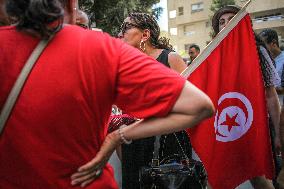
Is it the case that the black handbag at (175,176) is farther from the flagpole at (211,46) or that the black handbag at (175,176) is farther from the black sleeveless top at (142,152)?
the flagpole at (211,46)

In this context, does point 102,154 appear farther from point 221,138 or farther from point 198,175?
point 221,138

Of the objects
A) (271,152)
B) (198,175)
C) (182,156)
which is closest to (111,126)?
(182,156)

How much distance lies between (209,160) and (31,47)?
2.21 m

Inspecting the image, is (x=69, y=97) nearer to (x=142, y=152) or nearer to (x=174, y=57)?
(x=142, y=152)

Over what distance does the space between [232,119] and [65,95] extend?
2.16m

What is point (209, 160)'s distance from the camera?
3.27 metres

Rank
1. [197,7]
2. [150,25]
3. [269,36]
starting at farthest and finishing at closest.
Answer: [197,7]
[269,36]
[150,25]

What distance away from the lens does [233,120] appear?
3303 mm

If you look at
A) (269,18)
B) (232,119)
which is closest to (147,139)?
(232,119)

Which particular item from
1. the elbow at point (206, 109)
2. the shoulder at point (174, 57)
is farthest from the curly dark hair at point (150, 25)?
the elbow at point (206, 109)

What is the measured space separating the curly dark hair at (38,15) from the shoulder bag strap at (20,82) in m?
0.05

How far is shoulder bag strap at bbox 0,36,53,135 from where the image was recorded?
144 centimetres

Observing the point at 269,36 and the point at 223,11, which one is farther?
the point at 269,36

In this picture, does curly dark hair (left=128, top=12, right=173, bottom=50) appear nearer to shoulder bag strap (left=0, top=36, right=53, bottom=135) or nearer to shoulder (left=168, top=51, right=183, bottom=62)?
shoulder (left=168, top=51, right=183, bottom=62)
